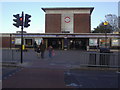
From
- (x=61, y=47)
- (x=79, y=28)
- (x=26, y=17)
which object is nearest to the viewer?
(x=26, y=17)

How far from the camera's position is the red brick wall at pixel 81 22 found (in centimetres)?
4716

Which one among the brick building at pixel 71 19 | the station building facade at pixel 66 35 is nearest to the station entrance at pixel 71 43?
the station building facade at pixel 66 35

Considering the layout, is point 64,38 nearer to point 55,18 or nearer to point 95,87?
point 55,18

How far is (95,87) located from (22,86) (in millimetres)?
2830

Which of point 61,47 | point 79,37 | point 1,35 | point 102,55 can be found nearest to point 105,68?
point 102,55

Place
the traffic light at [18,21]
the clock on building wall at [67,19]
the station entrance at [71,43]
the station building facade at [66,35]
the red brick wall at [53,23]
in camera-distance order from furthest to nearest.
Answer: the red brick wall at [53,23]
the clock on building wall at [67,19]
the station entrance at [71,43]
the station building facade at [66,35]
the traffic light at [18,21]

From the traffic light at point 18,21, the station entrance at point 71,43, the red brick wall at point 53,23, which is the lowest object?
the station entrance at point 71,43

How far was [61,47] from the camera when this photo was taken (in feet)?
132

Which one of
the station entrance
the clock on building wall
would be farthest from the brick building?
the station entrance

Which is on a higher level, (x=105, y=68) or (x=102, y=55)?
(x=102, y=55)

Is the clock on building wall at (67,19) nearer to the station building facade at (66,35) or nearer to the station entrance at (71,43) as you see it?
the station building facade at (66,35)

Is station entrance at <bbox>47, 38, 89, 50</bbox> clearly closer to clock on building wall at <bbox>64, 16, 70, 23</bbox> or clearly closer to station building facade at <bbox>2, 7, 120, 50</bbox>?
station building facade at <bbox>2, 7, 120, 50</bbox>

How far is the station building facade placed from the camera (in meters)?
36.8

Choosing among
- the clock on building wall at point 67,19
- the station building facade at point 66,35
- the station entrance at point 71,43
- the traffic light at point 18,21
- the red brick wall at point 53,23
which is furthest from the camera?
the red brick wall at point 53,23
